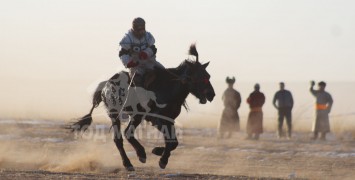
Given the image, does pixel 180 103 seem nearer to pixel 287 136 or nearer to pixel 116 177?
pixel 116 177

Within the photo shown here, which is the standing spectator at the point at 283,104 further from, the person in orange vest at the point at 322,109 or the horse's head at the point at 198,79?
the horse's head at the point at 198,79

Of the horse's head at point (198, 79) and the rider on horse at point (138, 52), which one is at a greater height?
the rider on horse at point (138, 52)

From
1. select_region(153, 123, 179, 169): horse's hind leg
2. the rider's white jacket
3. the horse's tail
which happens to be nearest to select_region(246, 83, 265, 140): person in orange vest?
the horse's tail

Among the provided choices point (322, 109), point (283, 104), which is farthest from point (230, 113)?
point (322, 109)

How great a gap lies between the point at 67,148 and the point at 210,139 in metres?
6.60

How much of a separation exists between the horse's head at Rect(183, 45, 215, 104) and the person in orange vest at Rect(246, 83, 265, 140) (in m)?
14.5

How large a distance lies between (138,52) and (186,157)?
6.48m

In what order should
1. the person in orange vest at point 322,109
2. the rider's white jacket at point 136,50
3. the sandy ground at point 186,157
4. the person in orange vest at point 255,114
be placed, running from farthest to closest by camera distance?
the person in orange vest at point 255,114
the person in orange vest at point 322,109
the rider's white jacket at point 136,50
the sandy ground at point 186,157

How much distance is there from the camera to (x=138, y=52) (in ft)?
49.0

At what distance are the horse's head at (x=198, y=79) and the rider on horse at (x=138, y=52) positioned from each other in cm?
84

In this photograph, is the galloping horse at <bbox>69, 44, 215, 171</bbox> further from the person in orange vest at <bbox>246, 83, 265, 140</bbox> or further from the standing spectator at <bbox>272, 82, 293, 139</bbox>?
the standing spectator at <bbox>272, 82, 293, 139</bbox>

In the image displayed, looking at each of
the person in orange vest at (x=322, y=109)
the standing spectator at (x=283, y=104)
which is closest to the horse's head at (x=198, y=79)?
the person in orange vest at (x=322, y=109)

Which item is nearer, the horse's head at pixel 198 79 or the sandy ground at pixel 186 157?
the horse's head at pixel 198 79

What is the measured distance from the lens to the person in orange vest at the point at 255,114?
93.9 ft
